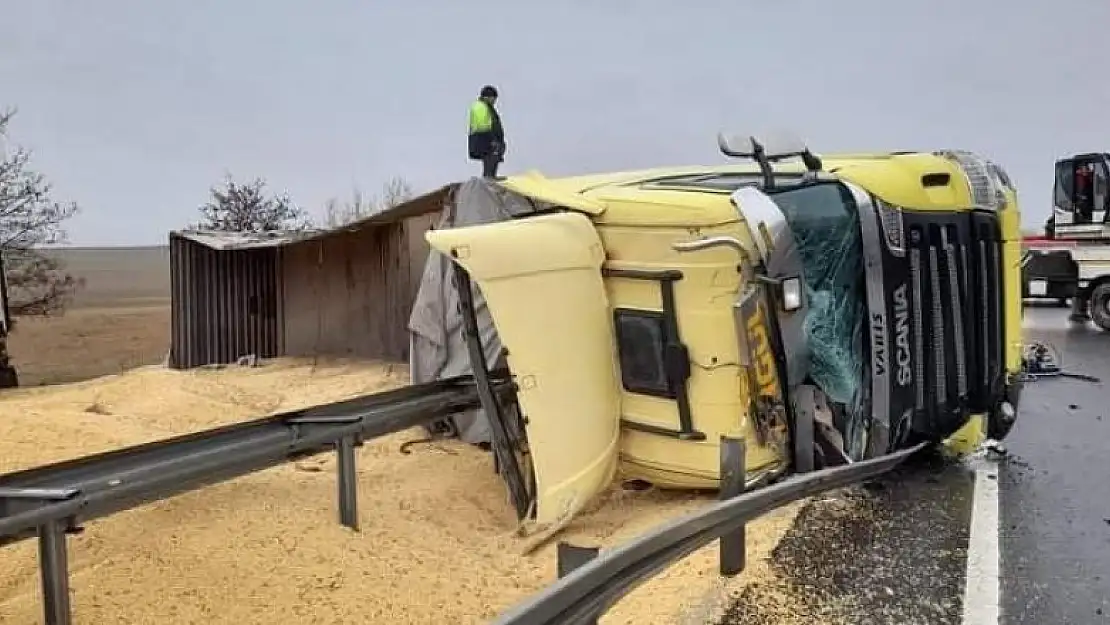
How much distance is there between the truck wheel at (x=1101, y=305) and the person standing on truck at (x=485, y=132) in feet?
35.1

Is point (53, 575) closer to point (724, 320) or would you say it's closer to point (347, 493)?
point (347, 493)

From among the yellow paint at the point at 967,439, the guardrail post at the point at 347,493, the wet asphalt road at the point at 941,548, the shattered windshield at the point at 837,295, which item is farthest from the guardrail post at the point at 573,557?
the yellow paint at the point at 967,439

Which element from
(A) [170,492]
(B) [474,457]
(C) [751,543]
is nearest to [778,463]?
(C) [751,543]

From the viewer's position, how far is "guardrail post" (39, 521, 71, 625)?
3.63 m

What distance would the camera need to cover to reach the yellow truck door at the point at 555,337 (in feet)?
16.7

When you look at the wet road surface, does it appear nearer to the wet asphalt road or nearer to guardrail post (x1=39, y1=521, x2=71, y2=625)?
the wet asphalt road

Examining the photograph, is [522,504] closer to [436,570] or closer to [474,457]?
[436,570]

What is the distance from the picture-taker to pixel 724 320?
5.23 m

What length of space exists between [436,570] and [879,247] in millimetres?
2963

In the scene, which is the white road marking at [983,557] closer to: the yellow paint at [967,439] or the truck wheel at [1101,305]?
the yellow paint at [967,439]

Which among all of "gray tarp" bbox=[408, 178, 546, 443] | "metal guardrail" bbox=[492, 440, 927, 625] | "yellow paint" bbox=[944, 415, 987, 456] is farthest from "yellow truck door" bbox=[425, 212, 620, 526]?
"yellow paint" bbox=[944, 415, 987, 456]

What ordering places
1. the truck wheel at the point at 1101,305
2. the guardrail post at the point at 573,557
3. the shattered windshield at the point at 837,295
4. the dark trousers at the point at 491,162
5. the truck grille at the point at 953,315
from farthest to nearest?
1. the truck wheel at the point at 1101,305
2. the dark trousers at the point at 491,162
3. the truck grille at the point at 953,315
4. the shattered windshield at the point at 837,295
5. the guardrail post at the point at 573,557

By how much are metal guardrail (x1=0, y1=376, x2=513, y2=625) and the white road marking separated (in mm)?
2754

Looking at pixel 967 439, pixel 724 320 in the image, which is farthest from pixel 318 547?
pixel 967 439
